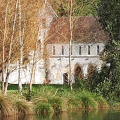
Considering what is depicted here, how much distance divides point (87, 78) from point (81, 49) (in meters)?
30.0

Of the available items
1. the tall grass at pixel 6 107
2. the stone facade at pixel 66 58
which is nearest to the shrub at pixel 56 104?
the tall grass at pixel 6 107

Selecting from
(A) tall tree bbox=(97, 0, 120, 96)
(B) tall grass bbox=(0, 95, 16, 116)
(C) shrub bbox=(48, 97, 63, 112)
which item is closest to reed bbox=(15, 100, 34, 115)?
(B) tall grass bbox=(0, 95, 16, 116)

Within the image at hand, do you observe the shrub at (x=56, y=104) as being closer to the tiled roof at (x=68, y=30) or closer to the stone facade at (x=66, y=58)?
the tiled roof at (x=68, y=30)

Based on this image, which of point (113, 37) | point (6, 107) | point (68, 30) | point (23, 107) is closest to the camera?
point (6, 107)

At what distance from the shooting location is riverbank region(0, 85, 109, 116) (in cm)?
2041

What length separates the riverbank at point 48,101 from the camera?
20.4 meters

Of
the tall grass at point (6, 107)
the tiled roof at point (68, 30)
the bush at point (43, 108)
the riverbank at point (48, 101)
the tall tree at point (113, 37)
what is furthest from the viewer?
the tiled roof at point (68, 30)

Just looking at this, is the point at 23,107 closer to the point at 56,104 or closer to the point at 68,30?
the point at 56,104

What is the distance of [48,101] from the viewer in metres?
22.1

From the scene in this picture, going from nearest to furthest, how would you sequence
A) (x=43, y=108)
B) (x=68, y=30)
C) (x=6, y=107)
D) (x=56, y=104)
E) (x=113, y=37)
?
(x=6, y=107), (x=43, y=108), (x=56, y=104), (x=113, y=37), (x=68, y=30)

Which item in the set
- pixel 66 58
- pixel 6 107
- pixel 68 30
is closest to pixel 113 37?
pixel 6 107

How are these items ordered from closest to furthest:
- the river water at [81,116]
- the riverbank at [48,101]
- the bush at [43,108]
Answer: the river water at [81,116]
the riverbank at [48,101]
the bush at [43,108]

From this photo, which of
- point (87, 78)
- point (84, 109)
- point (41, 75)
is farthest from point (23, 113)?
point (41, 75)

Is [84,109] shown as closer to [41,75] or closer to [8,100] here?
[8,100]
